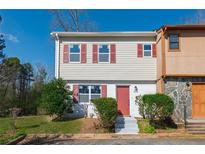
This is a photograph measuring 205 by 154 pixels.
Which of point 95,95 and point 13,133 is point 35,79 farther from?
point 13,133

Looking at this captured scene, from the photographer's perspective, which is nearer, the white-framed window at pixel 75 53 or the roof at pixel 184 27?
the roof at pixel 184 27

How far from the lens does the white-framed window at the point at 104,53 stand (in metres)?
24.5

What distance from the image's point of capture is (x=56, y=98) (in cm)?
2173

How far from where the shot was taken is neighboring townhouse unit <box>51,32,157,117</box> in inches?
957

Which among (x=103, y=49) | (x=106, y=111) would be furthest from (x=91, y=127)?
(x=103, y=49)

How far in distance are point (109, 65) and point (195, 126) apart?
724cm

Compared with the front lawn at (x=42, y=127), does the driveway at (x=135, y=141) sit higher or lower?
lower

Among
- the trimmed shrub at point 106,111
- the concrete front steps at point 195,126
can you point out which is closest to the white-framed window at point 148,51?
the concrete front steps at point 195,126

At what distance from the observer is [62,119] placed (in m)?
22.5

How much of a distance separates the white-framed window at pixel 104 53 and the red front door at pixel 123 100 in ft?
6.72

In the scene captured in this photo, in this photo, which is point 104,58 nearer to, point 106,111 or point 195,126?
point 106,111

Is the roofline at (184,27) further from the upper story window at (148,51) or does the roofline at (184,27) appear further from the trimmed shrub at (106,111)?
the trimmed shrub at (106,111)

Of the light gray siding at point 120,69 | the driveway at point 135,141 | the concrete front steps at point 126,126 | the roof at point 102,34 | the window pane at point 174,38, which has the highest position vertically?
the roof at point 102,34
